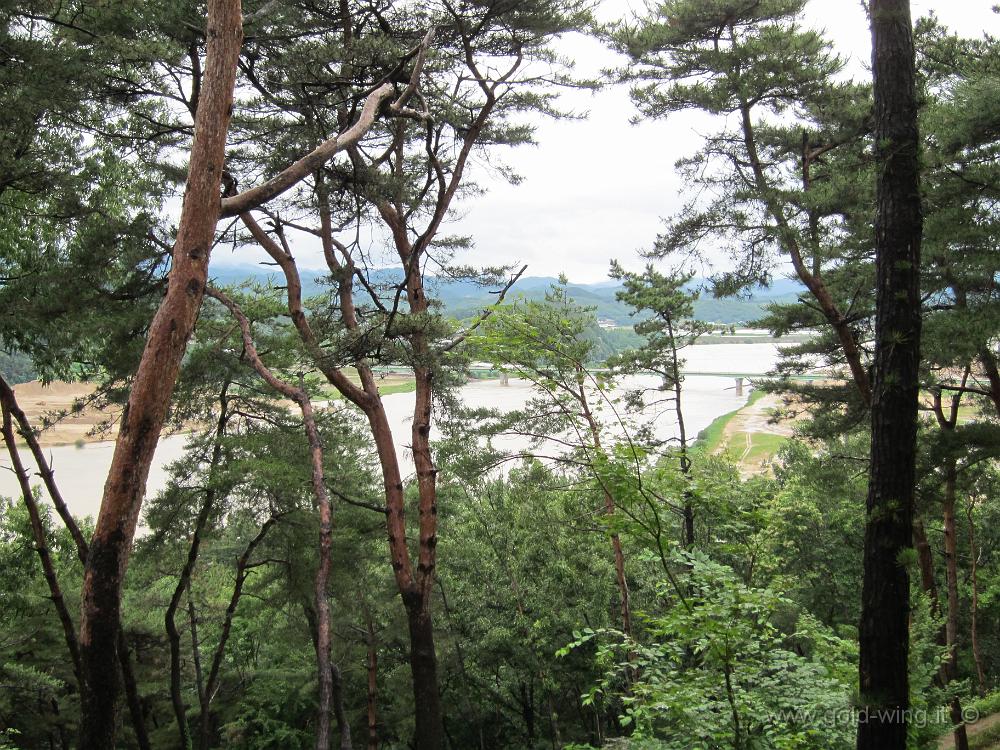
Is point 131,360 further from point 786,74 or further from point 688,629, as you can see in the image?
point 786,74

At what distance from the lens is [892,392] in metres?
3.06

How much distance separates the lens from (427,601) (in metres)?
6.30

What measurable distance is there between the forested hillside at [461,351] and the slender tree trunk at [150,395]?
0.05 ft

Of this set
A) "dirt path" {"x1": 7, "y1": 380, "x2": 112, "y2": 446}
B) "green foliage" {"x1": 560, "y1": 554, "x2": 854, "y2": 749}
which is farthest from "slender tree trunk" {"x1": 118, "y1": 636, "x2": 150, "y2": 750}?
"green foliage" {"x1": 560, "y1": 554, "x2": 854, "y2": 749}

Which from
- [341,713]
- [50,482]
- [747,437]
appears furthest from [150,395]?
[747,437]

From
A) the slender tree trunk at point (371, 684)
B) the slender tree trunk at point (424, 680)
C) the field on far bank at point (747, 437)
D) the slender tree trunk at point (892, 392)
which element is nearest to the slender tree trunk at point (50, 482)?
the slender tree trunk at point (424, 680)

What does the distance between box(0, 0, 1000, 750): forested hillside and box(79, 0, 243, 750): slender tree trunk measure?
1 cm

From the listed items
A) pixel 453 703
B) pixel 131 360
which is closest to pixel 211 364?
pixel 131 360

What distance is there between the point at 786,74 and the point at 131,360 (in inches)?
303

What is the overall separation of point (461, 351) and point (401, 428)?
20704 mm

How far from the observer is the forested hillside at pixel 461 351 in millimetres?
3105

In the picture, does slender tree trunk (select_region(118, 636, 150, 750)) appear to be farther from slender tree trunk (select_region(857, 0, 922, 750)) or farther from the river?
slender tree trunk (select_region(857, 0, 922, 750))

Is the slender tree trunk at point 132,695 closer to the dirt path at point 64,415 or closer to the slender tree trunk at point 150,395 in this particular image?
the dirt path at point 64,415

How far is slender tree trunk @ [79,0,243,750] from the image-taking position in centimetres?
254
